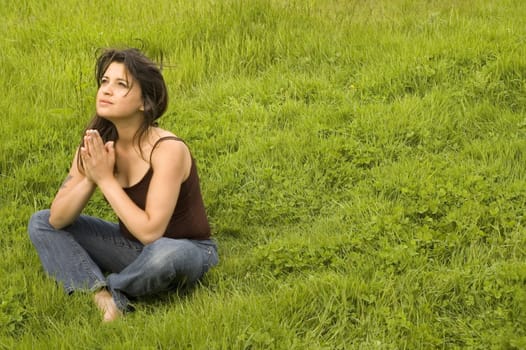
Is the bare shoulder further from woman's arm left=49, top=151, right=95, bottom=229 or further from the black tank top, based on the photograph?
woman's arm left=49, top=151, right=95, bottom=229

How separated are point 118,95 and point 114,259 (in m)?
0.92

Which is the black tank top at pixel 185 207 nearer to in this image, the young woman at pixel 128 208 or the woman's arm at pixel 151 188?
the young woman at pixel 128 208

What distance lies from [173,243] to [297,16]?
350 cm

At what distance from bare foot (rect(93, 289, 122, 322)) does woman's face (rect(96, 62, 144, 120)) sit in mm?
932

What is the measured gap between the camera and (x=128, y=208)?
12.0 feet

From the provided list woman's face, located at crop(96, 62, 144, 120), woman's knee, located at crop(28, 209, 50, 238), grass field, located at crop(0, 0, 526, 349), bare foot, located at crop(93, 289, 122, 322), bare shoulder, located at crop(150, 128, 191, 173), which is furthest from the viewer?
woman's knee, located at crop(28, 209, 50, 238)

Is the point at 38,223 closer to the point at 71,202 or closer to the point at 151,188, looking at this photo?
the point at 71,202

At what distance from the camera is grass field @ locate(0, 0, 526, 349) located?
348 cm

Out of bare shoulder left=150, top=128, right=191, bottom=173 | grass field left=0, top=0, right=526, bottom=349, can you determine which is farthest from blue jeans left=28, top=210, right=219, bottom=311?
bare shoulder left=150, top=128, right=191, bottom=173

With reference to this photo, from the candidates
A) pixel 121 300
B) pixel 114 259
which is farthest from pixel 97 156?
pixel 121 300

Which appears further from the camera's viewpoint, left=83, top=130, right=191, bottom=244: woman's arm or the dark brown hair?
the dark brown hair

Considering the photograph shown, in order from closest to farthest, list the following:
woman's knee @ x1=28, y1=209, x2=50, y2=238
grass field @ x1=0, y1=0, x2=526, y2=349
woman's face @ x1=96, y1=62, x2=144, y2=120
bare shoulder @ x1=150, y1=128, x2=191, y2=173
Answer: grass field @ x1=0, y1=0, x2=526, y2=349 → bare shoulder @ x1=150, y1=128, x2=191, y2=173 → woman's face @ x1=96, y1=62, x2=144, y2=120 → woman's knee @ x1=28, y1=209, x2=50, y2=238

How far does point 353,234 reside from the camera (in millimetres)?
4180

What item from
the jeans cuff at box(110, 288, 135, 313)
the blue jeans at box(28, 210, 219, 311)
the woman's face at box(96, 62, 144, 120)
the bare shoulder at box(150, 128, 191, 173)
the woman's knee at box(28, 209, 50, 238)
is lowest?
the jeans cuff at box(110, 288, 135, 313)
